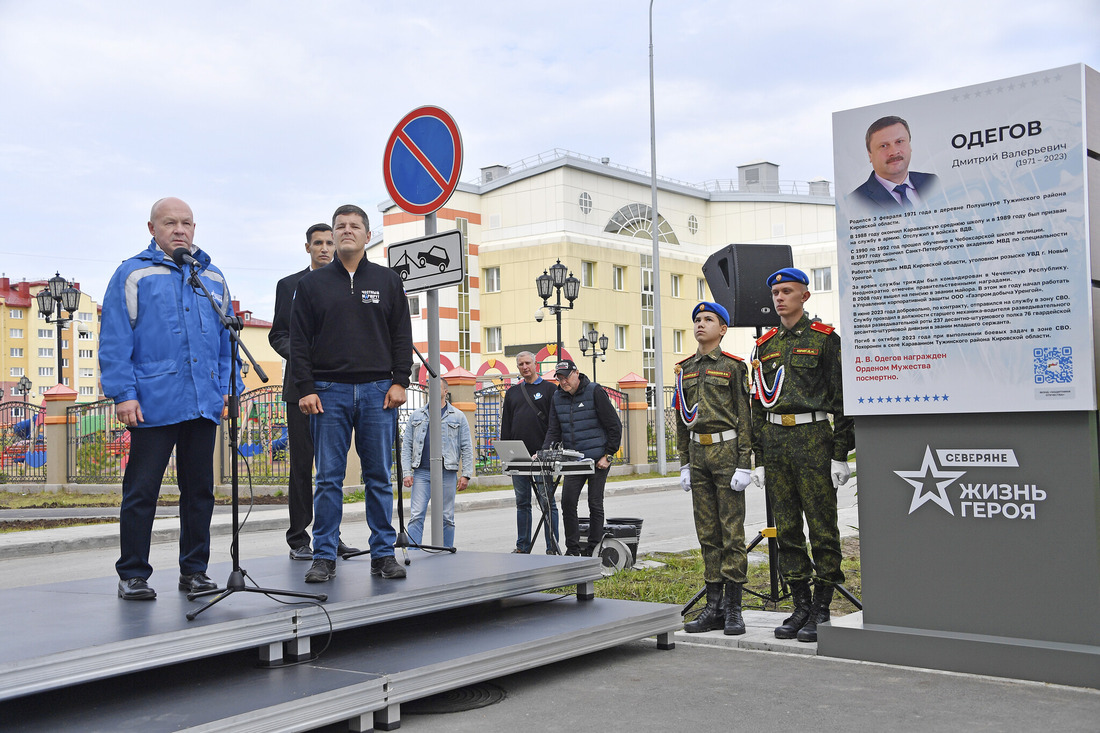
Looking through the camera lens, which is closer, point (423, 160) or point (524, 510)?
point (423, 160)

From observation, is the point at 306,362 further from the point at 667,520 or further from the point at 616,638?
the point at 667,520

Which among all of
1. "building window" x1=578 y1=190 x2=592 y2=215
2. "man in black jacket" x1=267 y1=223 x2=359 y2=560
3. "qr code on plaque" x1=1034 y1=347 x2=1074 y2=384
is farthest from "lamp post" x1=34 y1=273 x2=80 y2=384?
"building window" x1=578 y1=190 x2=592 y2=215

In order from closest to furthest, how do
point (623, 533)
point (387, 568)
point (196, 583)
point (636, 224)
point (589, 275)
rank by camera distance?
point (196, 583) < point (387, 568) < point (623, 533) < point (589, 275) < point (636, 224)

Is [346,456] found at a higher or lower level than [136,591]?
higher

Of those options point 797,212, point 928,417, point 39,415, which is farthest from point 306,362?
point 797,212

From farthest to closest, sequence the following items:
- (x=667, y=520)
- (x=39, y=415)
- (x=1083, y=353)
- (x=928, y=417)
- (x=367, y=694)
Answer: (x=39, y=415)
(x=667, y=520)
(x=928, y=417)
(x=1083, y=353)
(x=367, y=694)

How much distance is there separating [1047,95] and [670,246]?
187 feet

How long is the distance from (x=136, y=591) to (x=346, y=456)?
133 centimetres

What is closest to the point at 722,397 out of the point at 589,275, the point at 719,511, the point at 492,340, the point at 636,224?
the point at 719,511

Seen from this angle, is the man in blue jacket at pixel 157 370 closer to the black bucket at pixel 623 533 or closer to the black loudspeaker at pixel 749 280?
the black loudspeaker at pixel 749 280

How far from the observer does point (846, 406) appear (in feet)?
19.6

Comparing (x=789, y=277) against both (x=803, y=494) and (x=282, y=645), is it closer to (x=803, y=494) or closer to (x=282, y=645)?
(x=803, y=494)

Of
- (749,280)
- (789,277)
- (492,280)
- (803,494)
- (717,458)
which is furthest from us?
(492,280)

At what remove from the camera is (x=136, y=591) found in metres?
5.09
